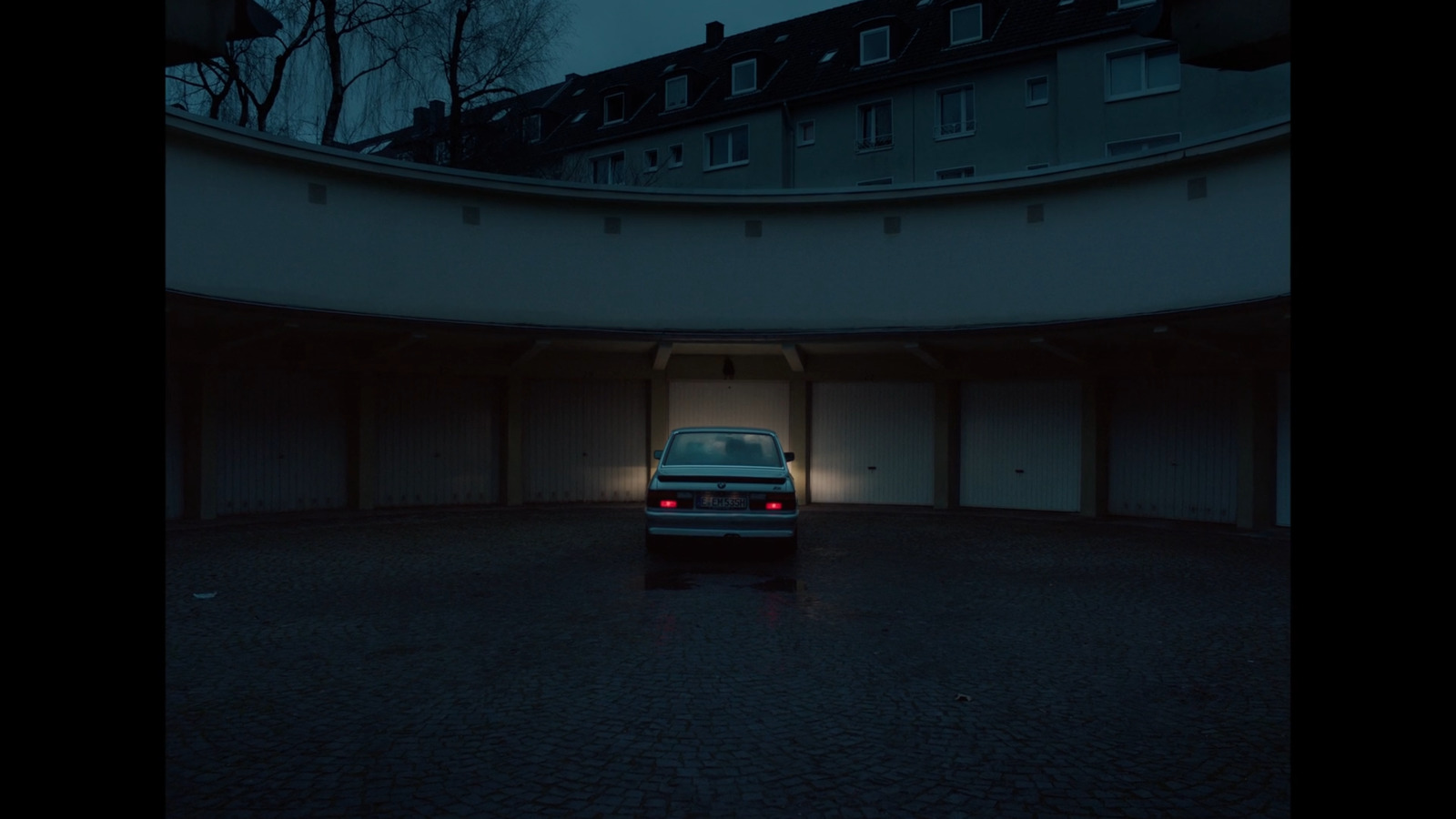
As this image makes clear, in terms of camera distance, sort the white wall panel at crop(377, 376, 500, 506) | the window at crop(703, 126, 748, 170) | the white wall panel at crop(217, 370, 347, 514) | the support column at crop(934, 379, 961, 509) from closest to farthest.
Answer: the white wall panel at crop(217, 370, 347, 514) < the white wall panel at crop(377, 376, 500, 506) < the support column at crop(934, 379, 961, 509) < the window at crop(703, 126, 748, 170)

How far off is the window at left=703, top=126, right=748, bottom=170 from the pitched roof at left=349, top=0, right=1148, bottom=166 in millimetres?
756

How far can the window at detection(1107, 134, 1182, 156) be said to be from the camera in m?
26.0

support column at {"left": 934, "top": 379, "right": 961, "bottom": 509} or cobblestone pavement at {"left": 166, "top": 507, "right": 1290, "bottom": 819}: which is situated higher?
support column at {"left": 934, "top": 379, "right": 961, "bottom": 509}

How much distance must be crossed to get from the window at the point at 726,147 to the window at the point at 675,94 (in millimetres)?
2826

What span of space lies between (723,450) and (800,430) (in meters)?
6.67

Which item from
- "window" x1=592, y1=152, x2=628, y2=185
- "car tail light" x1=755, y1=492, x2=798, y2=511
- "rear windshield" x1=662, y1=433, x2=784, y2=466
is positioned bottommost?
"car tail light" x1=755, y1=492, x2=798, y2=511

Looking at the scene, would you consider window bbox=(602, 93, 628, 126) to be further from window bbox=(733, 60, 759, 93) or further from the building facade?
window bbox=(733, 60, 759, 93)

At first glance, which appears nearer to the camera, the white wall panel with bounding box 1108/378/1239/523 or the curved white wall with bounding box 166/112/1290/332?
the curved white wall with bounding box 166/112/1290/332

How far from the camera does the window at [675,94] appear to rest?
1531 inches

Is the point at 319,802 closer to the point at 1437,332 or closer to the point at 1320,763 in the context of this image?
the point at 1320,763

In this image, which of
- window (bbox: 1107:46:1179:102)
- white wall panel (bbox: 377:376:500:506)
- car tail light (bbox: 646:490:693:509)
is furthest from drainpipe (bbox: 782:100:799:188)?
car tail light (bbox: 646:490:693:509)

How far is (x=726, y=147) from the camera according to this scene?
3675 centimetres

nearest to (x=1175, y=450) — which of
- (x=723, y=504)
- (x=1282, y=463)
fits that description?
(x=1282, y=463)

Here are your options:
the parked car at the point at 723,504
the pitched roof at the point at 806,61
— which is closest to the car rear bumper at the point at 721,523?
the parked car at the point at 723,504
